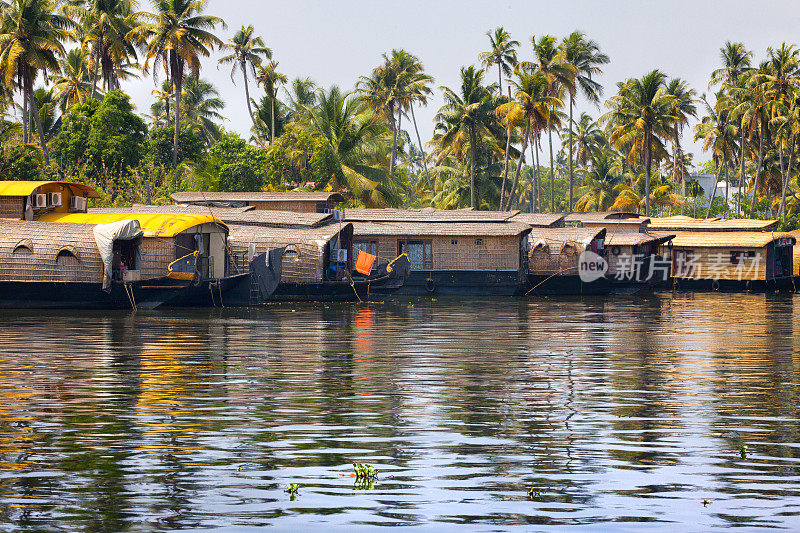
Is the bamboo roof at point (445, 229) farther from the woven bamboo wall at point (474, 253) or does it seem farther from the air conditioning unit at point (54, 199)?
the air conditioning unit at point (54, 199)

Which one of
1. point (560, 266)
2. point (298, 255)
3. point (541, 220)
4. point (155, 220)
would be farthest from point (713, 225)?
point (155, 220)

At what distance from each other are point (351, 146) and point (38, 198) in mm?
22391

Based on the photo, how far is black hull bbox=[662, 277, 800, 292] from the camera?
43.7 metres

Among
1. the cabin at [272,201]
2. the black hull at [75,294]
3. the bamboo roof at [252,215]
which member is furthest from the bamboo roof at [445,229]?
the black hull at [75,294]

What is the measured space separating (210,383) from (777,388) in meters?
7.33

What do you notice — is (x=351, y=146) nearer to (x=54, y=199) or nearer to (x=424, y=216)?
(x=424, y=216)

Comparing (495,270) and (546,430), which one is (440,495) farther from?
(495,270)

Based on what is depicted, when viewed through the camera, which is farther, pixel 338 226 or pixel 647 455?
pixel 338 226

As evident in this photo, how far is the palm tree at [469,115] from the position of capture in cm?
5609

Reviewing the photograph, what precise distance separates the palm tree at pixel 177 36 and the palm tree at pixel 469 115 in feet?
44.8

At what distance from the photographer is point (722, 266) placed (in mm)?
44312

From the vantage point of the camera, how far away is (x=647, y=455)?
8516 millimetres

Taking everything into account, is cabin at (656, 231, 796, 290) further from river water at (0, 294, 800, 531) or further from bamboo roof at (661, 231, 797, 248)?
river water at (0, 294, 800, 531)

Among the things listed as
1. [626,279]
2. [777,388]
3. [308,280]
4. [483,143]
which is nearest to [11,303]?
[308,280]
